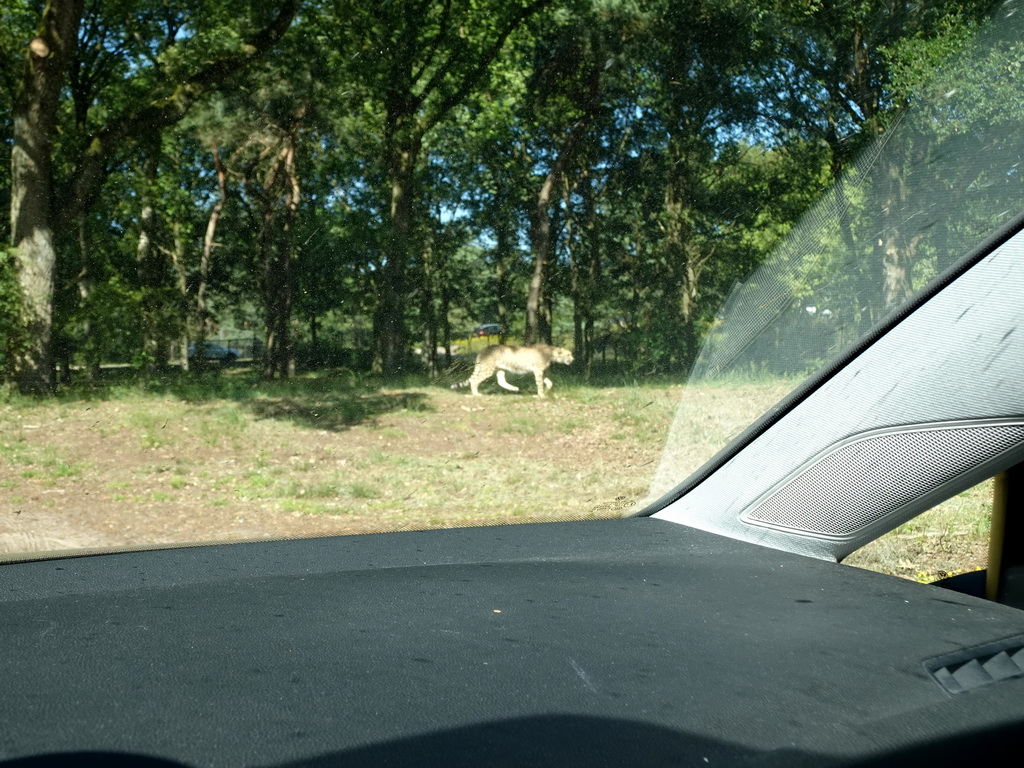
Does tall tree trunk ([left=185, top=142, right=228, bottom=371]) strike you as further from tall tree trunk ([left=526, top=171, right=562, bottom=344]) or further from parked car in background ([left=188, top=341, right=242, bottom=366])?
tall tree trunk ([left=526, top=171, right=562, bottom=344])

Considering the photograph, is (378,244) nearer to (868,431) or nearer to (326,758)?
(868,431)

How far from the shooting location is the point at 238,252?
11.5 ft

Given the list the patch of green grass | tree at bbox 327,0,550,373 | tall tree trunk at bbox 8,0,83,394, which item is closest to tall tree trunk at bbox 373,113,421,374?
tree at bbox 327,0,550,373

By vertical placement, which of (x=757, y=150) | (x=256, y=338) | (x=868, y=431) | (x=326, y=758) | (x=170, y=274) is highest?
(x=757, y=150)

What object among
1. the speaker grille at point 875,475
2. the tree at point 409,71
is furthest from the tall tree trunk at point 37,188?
the speaker grille at point 875,475

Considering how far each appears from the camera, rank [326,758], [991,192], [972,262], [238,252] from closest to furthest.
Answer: [326,758]
[972,262]
[991,192]
[238,252]

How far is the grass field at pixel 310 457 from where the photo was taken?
11.6ft

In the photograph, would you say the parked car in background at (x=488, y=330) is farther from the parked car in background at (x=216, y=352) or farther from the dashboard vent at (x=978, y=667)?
the dashboard vent at (x=978, y=667)

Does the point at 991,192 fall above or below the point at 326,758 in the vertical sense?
above

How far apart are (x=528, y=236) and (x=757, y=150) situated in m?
0.89

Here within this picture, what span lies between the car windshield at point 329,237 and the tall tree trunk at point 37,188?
0.4 inches

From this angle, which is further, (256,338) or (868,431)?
(256,338)

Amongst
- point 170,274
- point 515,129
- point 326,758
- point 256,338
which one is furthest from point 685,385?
point 326,758

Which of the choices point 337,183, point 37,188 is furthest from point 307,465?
point 37,188
